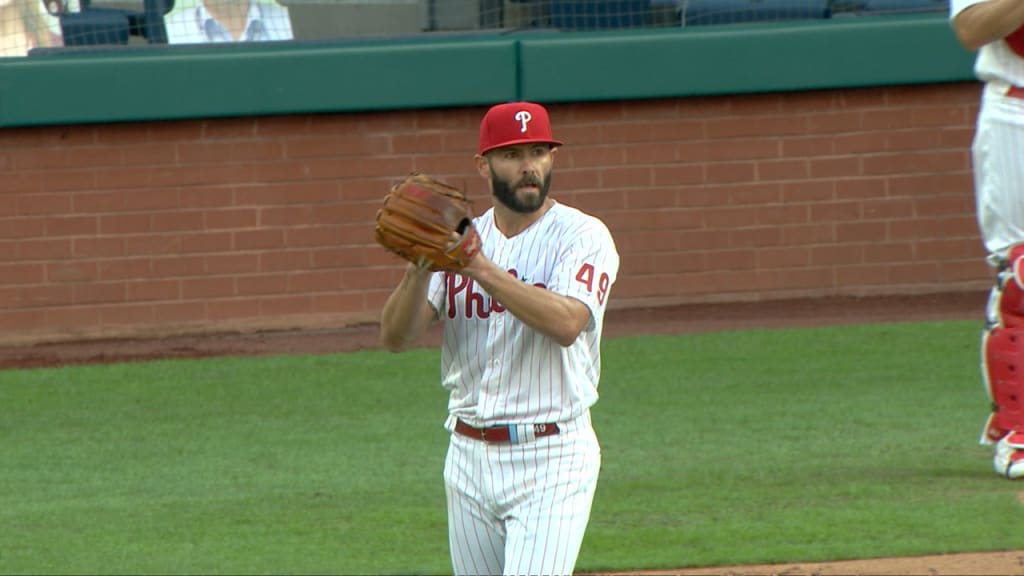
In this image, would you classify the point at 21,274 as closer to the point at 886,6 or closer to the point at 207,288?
the point at 207,288

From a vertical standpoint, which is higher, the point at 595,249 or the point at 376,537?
the point at 595,249

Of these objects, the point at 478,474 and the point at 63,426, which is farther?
the point at 63,426

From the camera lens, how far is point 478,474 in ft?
11.8

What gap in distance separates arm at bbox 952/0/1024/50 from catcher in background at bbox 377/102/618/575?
205cm

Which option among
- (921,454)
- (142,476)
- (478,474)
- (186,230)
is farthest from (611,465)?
(186,230)

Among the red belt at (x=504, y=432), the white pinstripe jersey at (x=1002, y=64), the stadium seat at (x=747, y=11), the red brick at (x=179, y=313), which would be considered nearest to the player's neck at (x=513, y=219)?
the red belt at (x=504, y=432)

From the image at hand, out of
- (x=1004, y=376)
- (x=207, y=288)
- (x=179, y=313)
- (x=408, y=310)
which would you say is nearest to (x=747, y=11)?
(x=207, y=288)

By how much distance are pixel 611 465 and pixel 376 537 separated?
4.32ft

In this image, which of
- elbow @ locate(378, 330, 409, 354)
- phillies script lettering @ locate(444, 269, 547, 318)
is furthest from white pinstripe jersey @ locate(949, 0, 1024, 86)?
elbow @ locate(378, 330, 409, 354)

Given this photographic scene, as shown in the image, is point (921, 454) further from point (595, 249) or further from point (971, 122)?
point (971, 122)

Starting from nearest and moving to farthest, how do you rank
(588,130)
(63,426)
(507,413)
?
(507,413) → (63,426) → (588,130)

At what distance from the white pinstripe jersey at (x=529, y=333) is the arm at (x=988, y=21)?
2.05 meters

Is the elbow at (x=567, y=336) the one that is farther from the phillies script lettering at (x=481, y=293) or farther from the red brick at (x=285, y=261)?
the red brick at (x=285, y=261)

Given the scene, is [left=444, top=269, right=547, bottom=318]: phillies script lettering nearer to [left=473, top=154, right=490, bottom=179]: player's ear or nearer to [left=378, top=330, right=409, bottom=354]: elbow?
[left=378, top=330, right=409, bottom=354]: elbow
